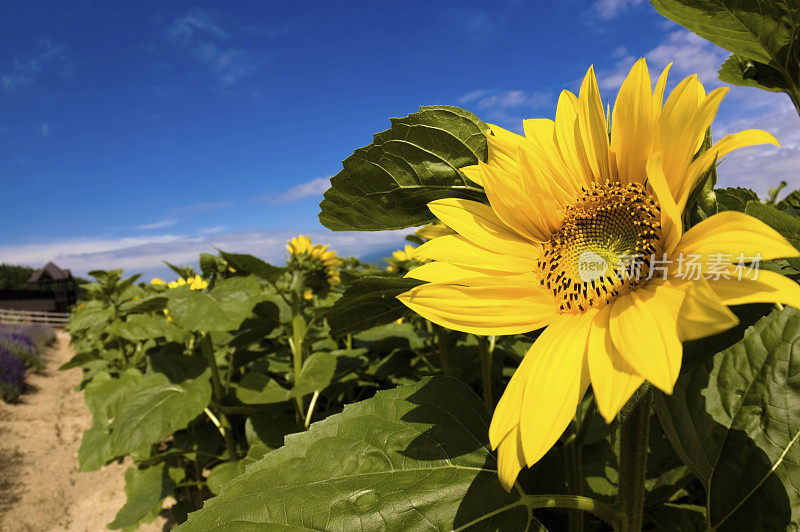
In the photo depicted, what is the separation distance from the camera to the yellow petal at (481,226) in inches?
25.9

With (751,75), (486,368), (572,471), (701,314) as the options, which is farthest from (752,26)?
(486,368)

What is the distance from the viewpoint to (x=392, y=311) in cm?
91

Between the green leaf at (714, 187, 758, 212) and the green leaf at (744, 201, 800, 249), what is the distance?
12 cm

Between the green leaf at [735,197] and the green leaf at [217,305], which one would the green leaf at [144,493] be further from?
the green leaf at [735,197]

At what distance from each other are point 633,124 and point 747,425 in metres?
0.52

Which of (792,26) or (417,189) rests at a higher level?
(792,26)

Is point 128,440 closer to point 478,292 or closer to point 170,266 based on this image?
point 170,266

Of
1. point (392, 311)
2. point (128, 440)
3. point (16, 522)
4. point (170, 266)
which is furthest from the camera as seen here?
point (16, 522)

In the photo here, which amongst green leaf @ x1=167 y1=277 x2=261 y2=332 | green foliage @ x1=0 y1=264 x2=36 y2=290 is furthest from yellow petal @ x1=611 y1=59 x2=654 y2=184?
green foliage @ x1=0 y1=264 x2=36 y2=290

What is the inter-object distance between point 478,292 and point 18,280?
117 ft

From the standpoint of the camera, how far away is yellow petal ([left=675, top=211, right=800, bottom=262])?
1.41 feet

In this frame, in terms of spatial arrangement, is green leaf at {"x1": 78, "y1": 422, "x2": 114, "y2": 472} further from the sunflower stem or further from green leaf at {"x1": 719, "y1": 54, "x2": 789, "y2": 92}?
green leaf at {"x1": 719, "y1": 54, "x2": 789, "y2": 92}

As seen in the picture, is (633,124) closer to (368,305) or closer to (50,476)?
(368,305)

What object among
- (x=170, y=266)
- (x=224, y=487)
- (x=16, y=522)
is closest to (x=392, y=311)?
(x=224, y=487)
